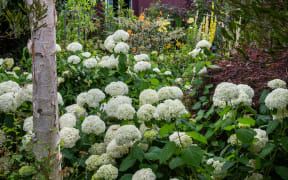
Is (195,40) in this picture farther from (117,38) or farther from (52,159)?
(52,159)

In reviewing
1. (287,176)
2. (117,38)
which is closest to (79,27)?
(117,38)

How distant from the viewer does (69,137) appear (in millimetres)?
2168

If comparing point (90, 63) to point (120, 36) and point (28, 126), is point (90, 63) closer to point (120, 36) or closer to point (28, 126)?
point (120, 36)

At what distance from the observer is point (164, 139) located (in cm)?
212

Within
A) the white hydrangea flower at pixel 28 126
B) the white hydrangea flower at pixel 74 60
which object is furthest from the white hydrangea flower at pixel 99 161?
the white hydrangea flower at pixel 74 60

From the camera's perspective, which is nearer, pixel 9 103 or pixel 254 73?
pixel 9 103

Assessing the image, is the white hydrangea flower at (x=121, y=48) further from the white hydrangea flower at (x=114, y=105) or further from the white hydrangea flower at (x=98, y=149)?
the white hydrangea flower at (x=98, y=149)

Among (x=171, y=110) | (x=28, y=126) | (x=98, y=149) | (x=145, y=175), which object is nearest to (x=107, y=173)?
(x=145, y=175)

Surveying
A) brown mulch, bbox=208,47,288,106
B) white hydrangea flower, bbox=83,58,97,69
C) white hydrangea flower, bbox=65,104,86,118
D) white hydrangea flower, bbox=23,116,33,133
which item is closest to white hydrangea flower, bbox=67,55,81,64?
white hydrangea flower, bbox=83,58,97,69

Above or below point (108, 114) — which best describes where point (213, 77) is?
above

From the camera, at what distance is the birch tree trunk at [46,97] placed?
1.92 m

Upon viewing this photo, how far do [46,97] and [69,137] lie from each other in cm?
39

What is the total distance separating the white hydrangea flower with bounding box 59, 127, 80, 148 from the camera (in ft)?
7.07

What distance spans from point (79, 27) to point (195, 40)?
2766mm
